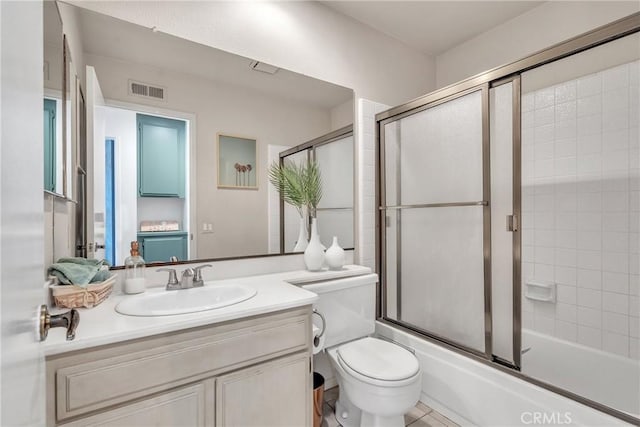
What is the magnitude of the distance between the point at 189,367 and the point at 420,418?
1417 mm

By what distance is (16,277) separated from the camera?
39 cm

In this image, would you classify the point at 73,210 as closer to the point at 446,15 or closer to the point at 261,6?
the point at 261,6

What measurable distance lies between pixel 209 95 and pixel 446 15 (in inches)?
69.9

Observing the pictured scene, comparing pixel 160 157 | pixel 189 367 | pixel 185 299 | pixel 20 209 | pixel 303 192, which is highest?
pixel 160 157

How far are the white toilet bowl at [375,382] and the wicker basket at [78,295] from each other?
115cm

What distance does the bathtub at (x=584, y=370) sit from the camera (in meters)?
1.73

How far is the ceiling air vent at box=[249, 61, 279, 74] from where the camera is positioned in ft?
5.80

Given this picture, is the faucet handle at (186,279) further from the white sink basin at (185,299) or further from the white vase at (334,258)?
the white vase at (334,258)

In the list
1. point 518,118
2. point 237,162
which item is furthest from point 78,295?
point 518,118

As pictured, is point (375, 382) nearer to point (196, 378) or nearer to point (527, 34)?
point (196, 378)

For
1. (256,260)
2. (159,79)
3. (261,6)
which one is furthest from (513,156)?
(159,79)

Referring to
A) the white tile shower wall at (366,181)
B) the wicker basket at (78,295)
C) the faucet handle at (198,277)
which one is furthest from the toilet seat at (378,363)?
the wicker basket at (78,295)

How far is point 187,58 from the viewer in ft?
5.17

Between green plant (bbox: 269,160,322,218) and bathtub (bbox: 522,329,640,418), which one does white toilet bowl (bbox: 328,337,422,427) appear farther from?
green plant (bbox: 269,160,322,218)
